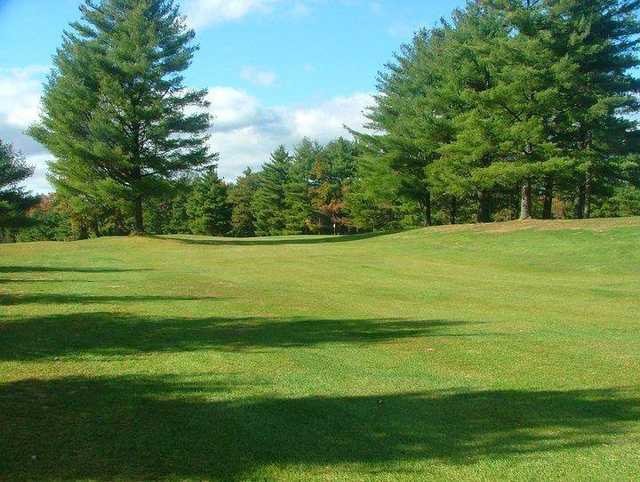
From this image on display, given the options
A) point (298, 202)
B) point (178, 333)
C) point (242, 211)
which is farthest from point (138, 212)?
point (242, 211)

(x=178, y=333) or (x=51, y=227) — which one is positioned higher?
(x=178, y=333)

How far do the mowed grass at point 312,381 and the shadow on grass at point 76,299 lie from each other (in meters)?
0.06

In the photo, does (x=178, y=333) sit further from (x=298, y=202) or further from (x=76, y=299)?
(x=298, y=202)

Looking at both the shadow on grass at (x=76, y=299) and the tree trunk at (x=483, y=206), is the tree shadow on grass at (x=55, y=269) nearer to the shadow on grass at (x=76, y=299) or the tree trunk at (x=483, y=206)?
the shadow on grass at (x=76, y=299)

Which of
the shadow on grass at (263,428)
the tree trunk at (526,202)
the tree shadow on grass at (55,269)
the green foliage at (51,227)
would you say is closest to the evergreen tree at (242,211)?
the green foliage at (51,227)

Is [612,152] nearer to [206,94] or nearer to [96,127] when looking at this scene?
[206,94]

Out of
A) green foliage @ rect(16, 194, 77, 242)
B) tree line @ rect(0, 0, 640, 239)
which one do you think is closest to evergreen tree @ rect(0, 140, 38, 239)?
tree line @ rect(0, 0, 640, 239)

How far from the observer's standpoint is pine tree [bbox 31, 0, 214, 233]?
1390 inches

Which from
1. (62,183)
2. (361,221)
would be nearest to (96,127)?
(62,183)

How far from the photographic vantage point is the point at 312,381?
7.21 meters

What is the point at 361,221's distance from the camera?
Result: 80812 mm

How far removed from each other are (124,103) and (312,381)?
31737mm

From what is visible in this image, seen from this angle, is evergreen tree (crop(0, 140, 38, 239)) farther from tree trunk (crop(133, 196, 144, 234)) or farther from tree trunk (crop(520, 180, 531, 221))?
tree trunk (crop(520, 180, 531, 221))

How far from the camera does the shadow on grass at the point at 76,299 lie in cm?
1264
